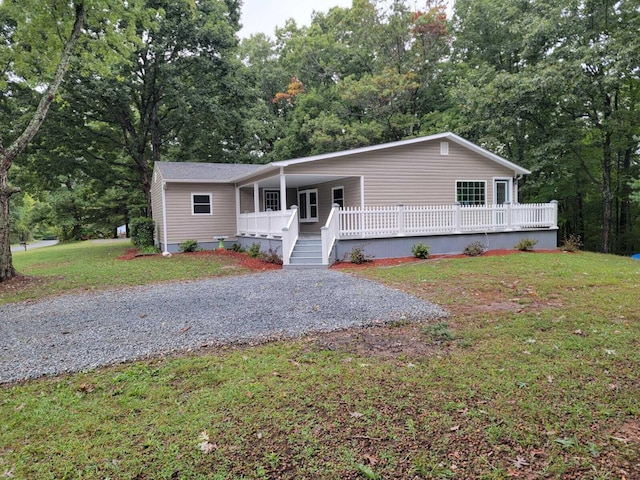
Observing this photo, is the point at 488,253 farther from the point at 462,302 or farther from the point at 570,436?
the point at 570,436

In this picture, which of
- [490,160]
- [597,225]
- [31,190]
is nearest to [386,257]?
[490,160]

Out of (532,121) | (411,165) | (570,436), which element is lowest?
(570,436)

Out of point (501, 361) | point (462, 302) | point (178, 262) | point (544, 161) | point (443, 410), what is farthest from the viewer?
point (544, 161)

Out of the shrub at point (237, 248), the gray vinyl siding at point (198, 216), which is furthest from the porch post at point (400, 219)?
the gray vinyl siding at point (198, 216)

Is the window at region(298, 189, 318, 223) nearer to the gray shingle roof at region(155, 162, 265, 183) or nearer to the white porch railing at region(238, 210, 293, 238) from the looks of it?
the gray shingle roof at region(155, 162, 265, 183)

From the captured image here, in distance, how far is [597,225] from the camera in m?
21.2

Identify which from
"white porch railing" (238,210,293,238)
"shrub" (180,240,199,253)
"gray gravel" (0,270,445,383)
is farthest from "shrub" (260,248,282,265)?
"shrub" (180,240,199,253)

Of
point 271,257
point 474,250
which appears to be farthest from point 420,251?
point 271,257

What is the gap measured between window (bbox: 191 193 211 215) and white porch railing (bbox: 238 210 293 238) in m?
1.50

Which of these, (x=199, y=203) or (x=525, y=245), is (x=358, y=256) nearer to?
(x=525, y=245)

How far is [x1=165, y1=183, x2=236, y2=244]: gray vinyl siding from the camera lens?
53.6 feet

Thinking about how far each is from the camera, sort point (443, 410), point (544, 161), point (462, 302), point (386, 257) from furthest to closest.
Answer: point (544, 161) → point (386, 257) → point (462, 302) → point (443, 410)

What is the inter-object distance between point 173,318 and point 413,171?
1081 cm

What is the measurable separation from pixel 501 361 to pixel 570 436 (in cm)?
122
